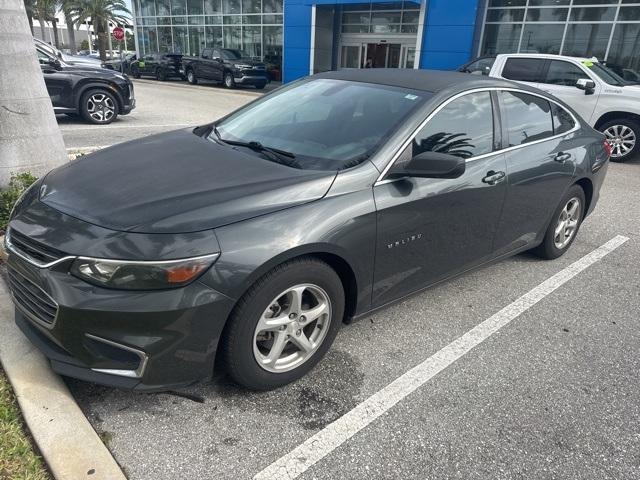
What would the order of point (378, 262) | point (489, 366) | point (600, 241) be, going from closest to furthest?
point (378, 262), point (489, 366), point (600, 241)

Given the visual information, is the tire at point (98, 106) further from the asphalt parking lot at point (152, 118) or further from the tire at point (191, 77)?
the tire at point (191, 77)

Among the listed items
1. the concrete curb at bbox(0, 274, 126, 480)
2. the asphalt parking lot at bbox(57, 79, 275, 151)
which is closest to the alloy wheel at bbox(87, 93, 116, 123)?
the asphalt parking lot at bbox(57, 79, 275, 151)

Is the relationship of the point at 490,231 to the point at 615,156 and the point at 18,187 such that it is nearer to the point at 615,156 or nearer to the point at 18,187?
the point at 18,187

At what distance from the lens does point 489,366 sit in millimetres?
3008

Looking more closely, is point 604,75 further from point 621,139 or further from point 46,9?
point 46,9

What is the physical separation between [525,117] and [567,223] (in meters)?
1.29

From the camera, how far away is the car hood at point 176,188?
7.48ft

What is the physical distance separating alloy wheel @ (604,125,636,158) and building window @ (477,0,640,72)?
8.33 metres

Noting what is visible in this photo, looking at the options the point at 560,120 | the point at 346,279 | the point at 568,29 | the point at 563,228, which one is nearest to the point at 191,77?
the point at 568,29

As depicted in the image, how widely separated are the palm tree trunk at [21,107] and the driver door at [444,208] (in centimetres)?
357

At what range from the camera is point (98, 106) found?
10352mm

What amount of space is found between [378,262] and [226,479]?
4.43 ft

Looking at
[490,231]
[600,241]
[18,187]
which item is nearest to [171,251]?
[490,231]

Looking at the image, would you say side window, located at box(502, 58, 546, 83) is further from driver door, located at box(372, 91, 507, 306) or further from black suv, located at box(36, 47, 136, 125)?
black suv, located at box(36, 47, 136, 125)
